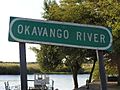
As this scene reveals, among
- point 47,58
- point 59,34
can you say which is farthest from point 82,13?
point 59,34

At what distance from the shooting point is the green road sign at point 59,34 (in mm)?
6039

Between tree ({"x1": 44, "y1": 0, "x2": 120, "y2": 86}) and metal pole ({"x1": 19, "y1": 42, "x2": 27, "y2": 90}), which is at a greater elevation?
tree ({"x1": 44, "y1": 0, "x2": 120, "y2": 86})

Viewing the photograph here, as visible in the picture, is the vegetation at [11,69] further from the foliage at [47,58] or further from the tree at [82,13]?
the tree at [82,13]

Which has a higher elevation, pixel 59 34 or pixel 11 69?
pixel 59 34

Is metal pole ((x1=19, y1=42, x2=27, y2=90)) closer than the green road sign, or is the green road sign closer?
the green road sign

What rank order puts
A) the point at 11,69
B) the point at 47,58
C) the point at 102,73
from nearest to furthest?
the point at 102,73 → the point at 47,58 → the point at 11,69

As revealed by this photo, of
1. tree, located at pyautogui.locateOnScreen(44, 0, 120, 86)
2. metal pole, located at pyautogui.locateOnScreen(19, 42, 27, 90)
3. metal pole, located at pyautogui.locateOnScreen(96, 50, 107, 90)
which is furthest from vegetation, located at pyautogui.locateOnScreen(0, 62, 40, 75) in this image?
metal pole, located at pyautogui.locateOnScreen(19, 42, 27, 90)

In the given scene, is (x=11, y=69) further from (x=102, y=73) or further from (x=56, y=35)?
(x=56, y=35)

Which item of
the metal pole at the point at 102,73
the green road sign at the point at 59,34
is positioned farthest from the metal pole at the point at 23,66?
the metal pole at the point at 102,73

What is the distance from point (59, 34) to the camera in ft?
20.1

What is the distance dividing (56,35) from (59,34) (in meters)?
0.05

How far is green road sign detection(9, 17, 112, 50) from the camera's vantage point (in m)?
6.04

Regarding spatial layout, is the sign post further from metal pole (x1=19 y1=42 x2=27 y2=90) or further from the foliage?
the foliage

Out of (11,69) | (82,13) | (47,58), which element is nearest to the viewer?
(82,13)
